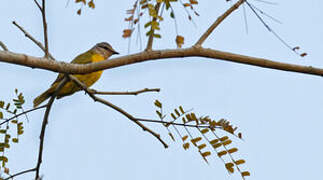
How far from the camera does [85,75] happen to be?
222 inches

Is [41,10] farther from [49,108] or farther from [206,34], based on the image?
[206,34]

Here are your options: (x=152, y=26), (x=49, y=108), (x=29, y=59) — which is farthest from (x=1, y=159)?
(x=152, y=26)

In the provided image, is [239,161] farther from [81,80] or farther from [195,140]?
[81,80]

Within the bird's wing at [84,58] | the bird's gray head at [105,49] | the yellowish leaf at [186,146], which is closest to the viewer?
the yellowish leaf at [186,146]

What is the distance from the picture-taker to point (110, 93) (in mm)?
3100

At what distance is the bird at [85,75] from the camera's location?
5.38 metres

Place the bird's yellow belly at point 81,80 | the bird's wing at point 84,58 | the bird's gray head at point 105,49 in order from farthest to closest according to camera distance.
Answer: the bird's gray head at point 105,49 → the bird's wing at point 84,58 → the bird's yellow belly at point 81,80

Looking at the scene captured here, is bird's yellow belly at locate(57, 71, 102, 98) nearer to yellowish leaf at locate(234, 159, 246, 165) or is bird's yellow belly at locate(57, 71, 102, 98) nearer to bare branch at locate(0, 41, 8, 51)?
bare branch at locate(0, 41, 8, 51)

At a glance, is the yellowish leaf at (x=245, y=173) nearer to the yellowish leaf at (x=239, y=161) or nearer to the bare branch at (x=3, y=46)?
the yellowish leaf at (x=239, y=161)

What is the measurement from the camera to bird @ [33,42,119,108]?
5375 millimetres

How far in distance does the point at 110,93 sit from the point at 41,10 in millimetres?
733

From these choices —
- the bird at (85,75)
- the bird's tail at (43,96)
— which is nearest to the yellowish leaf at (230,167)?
the bird at (85,75)

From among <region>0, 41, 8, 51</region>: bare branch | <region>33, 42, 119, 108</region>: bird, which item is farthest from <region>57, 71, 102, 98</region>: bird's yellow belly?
<region>0, 41, 8, 51</region>: bare branch

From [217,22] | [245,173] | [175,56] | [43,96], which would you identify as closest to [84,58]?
[43,96]
